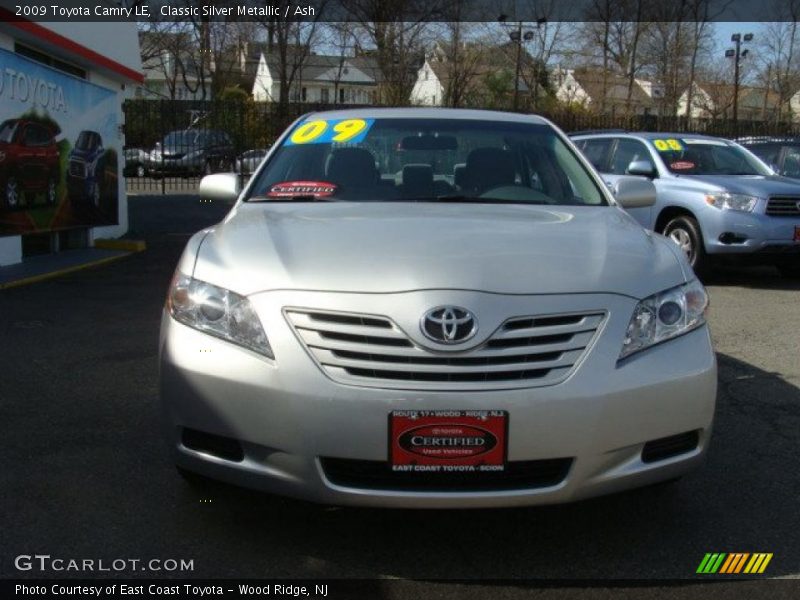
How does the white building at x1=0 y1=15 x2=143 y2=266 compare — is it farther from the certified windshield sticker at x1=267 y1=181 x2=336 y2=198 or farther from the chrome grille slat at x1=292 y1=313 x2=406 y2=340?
the chrome grille slat at x1=292 y1=313 x2=406 y2=340

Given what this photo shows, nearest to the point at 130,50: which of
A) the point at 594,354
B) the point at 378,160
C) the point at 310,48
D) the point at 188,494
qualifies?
the point at 378,160

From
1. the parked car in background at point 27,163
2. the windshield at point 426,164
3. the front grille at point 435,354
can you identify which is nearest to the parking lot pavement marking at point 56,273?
the parked car in background at point 27,163

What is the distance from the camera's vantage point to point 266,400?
2.96m

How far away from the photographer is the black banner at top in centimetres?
1169

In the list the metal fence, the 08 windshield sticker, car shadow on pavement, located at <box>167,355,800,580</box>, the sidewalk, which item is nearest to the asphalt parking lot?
car shadow on pavement, located at <box>167,355,800,580</box>

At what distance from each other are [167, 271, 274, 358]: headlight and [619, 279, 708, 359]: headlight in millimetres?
1195

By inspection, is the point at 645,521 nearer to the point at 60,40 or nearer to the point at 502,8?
the point at 60,40

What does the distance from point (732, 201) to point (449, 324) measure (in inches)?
308

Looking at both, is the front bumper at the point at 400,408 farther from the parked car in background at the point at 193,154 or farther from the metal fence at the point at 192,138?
the parked car in background at the point at 193,154

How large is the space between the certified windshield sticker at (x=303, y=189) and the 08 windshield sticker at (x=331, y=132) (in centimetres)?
43

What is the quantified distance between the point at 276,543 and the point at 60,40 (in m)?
9.28

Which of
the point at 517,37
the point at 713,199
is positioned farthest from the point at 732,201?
the point at 517,37

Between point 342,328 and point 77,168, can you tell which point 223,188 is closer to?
point 342,328

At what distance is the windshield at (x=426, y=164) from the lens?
4.46 metres
